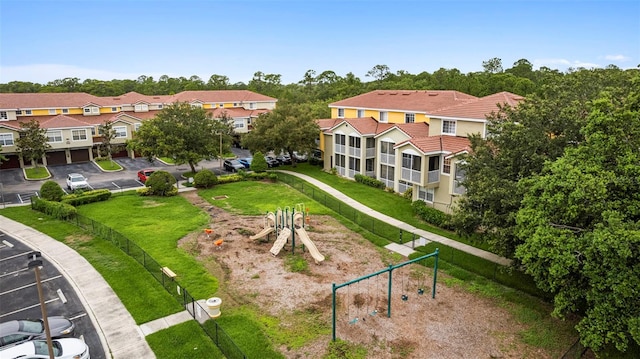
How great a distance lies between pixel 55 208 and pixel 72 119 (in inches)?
1000

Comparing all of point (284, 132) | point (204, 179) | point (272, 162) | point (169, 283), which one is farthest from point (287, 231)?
point (272, 162)

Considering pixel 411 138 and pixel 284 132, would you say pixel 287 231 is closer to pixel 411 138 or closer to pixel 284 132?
pixel 411 138

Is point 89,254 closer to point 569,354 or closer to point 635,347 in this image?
point 569,354

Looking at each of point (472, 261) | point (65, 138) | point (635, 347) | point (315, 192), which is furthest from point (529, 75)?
point (65, 138)

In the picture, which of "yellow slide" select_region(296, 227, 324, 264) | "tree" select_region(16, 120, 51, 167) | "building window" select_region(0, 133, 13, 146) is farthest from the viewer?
"building window" select_region(0, 133, 13, 146)

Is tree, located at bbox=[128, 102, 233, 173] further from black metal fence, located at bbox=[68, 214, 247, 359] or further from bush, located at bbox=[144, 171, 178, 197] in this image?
black metal fence, located at bbox=[68, 214, 247, 359]

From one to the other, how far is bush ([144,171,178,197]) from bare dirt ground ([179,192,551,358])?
455 inches

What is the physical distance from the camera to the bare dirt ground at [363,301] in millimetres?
16656

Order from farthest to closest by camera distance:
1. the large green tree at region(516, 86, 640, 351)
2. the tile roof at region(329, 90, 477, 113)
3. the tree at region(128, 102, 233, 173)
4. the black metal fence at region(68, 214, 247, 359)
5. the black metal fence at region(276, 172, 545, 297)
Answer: the tile roof at region(329, 90, 477, 113) → the tree at region(128, 102, 233, 173) → the black metal fence at region(276, 172, 545, 297) → the black metal fence at region(68, 214, 247, 359) → the large green tree at region(516, 86, 640, 351)

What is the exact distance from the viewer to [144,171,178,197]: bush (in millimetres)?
37625

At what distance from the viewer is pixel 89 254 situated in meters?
24.6

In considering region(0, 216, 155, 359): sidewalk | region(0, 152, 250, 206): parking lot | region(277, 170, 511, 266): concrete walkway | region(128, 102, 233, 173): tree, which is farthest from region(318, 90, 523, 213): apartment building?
region(0, 216, 155, 359): sidewalk

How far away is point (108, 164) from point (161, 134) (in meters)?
15.2

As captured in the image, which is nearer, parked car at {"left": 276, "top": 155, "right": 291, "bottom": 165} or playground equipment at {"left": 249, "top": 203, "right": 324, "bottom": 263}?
playground equipment at {"left": 249, "top": 203, "right": 324, "bottom": 263}
